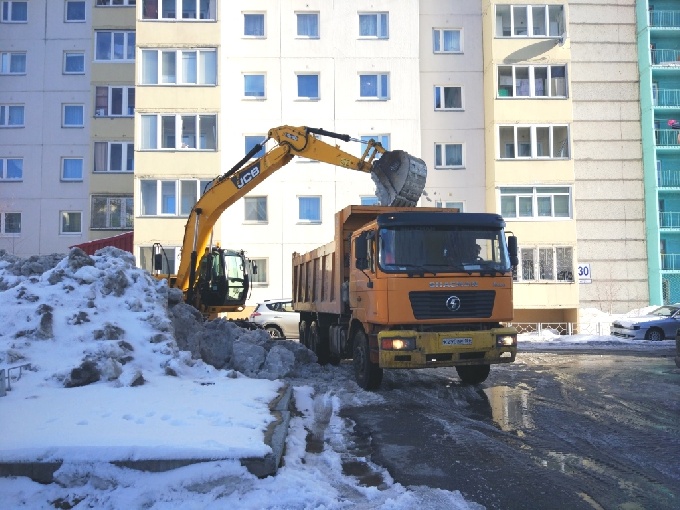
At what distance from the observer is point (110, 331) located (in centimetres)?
982

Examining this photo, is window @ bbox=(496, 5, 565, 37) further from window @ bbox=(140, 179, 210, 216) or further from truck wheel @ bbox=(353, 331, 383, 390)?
truck wheel @ bbox=(353, 331, 383, 390)

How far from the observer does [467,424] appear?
8172mm

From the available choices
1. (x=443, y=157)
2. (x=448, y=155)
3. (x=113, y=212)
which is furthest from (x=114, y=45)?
(x=448, y=155)

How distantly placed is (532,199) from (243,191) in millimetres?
17583

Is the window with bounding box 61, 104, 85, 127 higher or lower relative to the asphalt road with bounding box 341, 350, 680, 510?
higher

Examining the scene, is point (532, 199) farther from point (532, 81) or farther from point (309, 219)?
point (309, 219)

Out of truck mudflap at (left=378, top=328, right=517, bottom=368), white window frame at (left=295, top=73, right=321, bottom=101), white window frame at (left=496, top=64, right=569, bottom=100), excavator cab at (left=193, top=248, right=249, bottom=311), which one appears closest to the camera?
truck mudflap at (left=378, top=328, right=517, bottom=368)

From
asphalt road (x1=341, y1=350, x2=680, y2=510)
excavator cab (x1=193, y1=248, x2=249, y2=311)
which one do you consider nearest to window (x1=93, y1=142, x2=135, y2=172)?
excavator cab (x1=193, y1=248, x2=249, y2=311)

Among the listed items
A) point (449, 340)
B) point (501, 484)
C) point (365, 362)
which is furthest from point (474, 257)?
point (501, 484)

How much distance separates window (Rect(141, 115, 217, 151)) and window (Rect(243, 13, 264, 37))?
5.03 metres

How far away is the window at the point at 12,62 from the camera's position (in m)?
32.9

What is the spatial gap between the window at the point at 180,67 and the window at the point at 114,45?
439cm

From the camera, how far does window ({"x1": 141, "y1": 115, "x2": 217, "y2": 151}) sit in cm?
2806

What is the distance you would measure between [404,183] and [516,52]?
64.9 ft
